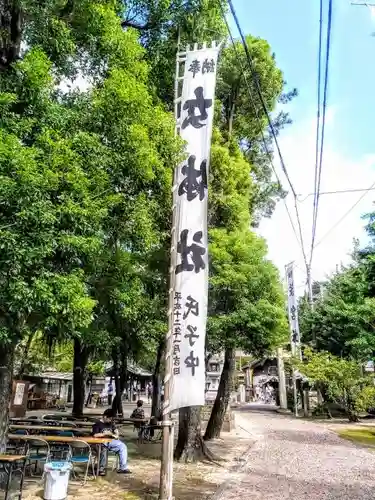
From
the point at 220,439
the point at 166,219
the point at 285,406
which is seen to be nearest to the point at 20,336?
the point at 166,219

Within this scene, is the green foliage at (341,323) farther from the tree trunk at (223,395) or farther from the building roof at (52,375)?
the building roof at (52,375)

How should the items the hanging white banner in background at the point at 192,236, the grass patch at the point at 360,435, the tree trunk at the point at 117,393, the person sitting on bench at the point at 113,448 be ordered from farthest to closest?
1. the tree trunk at the point at 117,393
2. the grass patch at the point at 360,435
3. the person sitting on bench at the point at 113,448
4. the hanging white banner in background at the point at 192,236

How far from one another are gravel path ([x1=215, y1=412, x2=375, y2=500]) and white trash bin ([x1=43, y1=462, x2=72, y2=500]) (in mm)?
2546

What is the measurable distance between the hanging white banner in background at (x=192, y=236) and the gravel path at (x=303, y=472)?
7.67 ft

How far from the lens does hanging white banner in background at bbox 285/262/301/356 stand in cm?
2627

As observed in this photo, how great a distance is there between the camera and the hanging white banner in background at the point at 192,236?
6785 mm

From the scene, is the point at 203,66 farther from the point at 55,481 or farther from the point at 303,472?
the point at 303,472

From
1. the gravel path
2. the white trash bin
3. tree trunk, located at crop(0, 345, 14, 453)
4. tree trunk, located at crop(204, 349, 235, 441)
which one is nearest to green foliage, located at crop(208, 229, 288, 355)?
tree trunk, located at crop(204, 349, 235, 441)

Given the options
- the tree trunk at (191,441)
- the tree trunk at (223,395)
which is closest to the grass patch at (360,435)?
the tree trunk at (223,395)

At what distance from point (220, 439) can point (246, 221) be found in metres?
7.41

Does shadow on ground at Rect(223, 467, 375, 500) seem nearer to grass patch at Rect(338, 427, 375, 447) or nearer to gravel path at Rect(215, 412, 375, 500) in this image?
gravel path at Rect(215, 412, 375, 500)

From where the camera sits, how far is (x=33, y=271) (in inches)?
213

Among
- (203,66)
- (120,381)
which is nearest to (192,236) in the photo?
(203,66)

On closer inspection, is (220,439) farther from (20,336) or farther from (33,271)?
(33,271)
